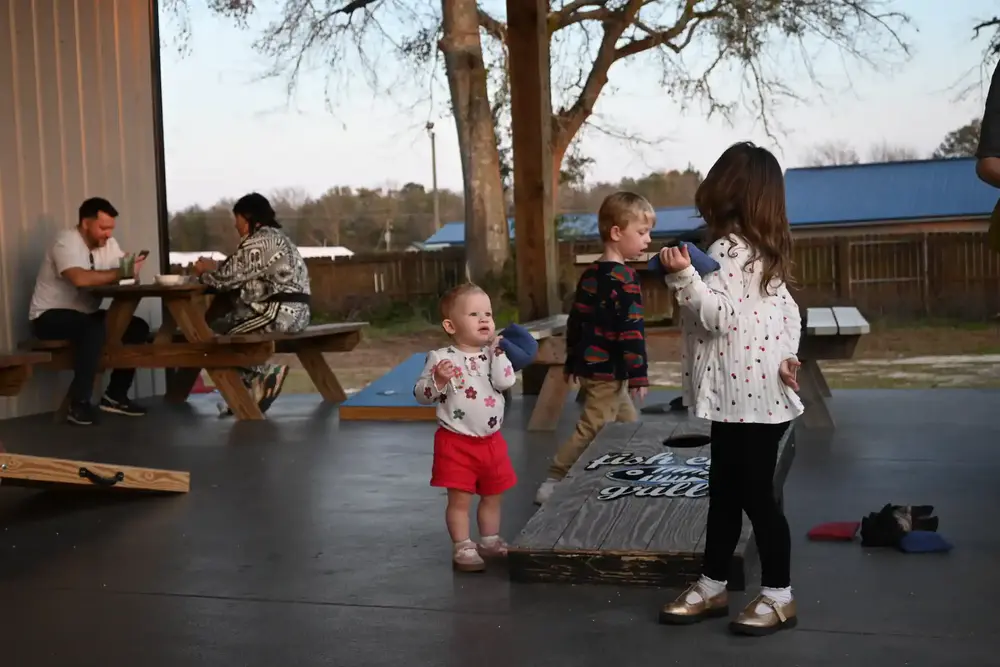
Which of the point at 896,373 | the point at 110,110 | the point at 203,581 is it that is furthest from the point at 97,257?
the point at 896,373

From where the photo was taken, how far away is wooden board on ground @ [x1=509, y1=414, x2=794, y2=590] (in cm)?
326

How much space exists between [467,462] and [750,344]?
1.01 meters

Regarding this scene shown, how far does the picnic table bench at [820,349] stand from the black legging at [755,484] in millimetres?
3176

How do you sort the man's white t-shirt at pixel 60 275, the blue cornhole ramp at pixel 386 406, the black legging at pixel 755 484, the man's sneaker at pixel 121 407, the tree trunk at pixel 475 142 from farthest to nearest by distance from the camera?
1. the tree trunk at pixel 475 142
2. the man's sneaker at pixel 121 407
3. the man's white t-shirt at pixel 60 275
4. the blue cornhole ramp at pixel 386 406
5. the black legging at pixel 755 484

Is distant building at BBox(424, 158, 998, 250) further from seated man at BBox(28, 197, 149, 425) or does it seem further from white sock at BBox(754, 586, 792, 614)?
white sock at BBox(754, 586, 792, 614)

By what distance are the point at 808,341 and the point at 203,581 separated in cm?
357

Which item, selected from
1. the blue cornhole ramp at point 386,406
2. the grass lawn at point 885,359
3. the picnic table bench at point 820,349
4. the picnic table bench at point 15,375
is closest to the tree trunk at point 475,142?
the grass lawn at point 885,359

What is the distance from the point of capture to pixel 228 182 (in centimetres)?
1321

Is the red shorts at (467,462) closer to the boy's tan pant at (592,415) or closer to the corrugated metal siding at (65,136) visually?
the boy's tan pant at (592,415)

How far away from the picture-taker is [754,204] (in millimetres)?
2820

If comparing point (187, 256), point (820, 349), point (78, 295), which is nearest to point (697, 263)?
point (820, 349)

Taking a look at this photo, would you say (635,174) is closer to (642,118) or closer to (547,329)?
(642,118)

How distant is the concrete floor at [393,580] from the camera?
9.23ft

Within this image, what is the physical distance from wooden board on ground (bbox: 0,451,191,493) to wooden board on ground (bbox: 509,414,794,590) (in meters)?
1.69
